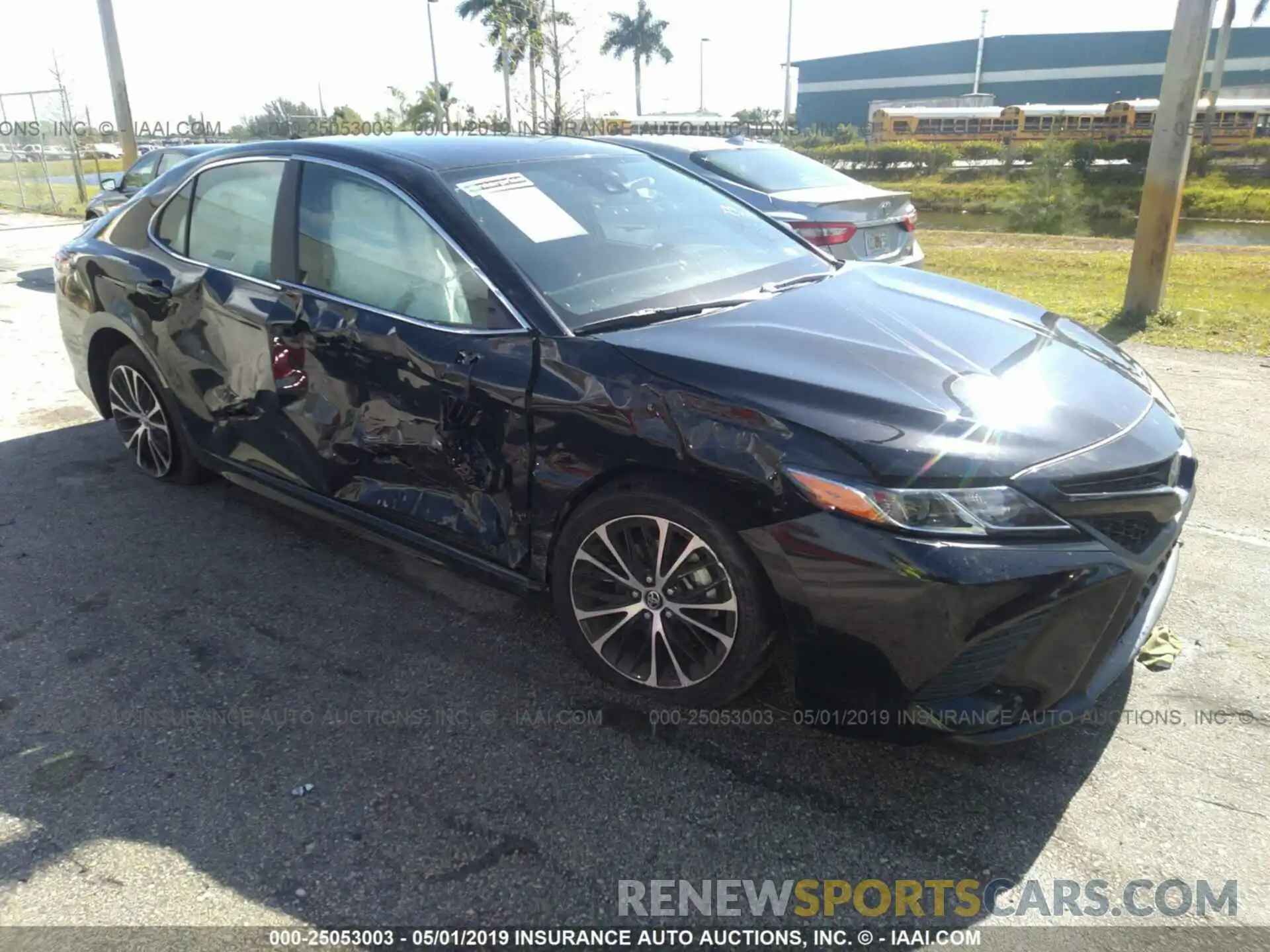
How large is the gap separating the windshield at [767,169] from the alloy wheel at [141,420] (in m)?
4.96

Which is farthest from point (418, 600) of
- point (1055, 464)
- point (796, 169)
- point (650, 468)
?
point (796, 169)

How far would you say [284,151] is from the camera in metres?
3.70

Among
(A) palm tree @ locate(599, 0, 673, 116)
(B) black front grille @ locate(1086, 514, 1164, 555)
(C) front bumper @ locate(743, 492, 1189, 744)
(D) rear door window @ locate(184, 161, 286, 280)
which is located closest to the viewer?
(C) front bumper @ locate(743, 492, 1189, 744)

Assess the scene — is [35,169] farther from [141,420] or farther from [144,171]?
[141,420]

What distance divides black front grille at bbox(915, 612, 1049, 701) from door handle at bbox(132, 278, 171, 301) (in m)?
3.54

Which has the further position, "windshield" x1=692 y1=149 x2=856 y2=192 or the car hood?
"windshield" x1=692 y1=149 x2=856 y2=192

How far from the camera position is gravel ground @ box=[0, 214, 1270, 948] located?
2.27 metres

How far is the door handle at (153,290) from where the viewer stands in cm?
408

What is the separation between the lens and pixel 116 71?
1625cm

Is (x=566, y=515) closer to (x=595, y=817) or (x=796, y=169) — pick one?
(x=595, y=817)

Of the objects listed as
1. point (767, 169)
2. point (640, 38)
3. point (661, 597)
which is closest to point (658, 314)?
point (661, 597)

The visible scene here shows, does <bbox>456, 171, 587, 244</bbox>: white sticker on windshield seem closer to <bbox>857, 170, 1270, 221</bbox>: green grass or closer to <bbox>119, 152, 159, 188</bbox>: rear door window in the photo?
<bbox>119, 152, 159, 188</bbox>: rear door window

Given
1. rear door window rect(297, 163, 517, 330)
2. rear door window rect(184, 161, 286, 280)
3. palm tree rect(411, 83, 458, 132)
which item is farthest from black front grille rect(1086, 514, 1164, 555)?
palm tree rect(411, 83, 458, 132)

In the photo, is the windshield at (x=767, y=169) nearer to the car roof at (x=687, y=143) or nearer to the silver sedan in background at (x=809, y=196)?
the silver sedan in background at (x=809, y=196)
